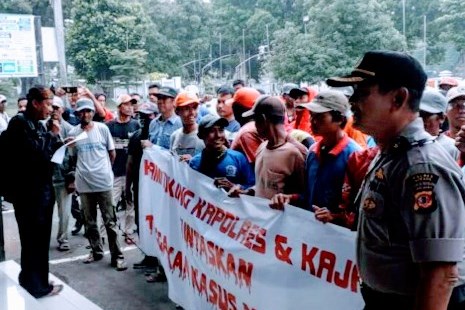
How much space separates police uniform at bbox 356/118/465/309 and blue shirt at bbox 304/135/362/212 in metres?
1.09

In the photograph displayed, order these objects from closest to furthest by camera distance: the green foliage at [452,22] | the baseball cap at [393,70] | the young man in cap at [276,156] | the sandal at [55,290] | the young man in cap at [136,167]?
the baseball cap at [393,70]
the young man in cap at [276,156]
the sandal at [55,290]
the young man in cap at [136,167]
the green foliage at [452,22]

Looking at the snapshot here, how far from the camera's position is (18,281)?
4168 mm

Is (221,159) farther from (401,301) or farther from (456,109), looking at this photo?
(401,301)

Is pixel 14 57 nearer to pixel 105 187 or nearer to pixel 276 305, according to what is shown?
pixel 105 187

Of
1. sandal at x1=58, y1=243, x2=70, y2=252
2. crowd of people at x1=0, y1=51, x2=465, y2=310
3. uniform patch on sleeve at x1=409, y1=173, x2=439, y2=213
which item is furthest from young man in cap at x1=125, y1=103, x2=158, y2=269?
uniform patch on sleeve at x1=409, y1=173, x2=439, y2=213

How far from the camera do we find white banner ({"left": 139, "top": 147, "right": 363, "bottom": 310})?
2393 mm

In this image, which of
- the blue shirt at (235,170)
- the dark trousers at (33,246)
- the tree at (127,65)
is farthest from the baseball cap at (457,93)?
the tree at (127,65)

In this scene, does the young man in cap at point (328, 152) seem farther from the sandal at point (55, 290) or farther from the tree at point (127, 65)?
the tree at point (127, 65)

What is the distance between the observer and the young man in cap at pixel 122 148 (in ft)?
19.1

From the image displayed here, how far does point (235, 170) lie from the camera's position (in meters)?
3.51

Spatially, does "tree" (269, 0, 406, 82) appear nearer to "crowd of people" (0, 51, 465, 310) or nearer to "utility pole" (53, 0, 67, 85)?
"crowd of people" (0, 51, 465, 310)

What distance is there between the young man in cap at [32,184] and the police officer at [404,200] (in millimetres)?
3135

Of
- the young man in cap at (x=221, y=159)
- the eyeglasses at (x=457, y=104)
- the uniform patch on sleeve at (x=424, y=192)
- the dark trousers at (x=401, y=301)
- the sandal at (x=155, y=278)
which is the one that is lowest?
the sandal at (x=155, y=278)

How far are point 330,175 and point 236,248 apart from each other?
2.46 feet
